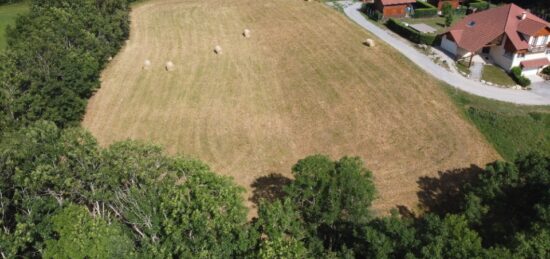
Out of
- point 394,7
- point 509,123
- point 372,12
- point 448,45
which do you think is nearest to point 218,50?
point 372,12

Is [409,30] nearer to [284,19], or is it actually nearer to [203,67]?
[284,19]

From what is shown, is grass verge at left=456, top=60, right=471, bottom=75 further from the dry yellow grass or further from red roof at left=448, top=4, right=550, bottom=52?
the dry yellow grass

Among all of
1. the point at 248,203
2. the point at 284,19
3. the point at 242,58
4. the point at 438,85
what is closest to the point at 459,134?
the point at 438,85

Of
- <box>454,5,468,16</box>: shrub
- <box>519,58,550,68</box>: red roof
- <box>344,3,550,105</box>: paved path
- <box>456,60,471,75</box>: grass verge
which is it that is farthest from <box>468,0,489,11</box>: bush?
<box>456,60,471,75</box>: grass verge

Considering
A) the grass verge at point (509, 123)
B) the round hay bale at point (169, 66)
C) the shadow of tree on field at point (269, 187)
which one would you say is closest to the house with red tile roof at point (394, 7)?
the grass verge at point (509, 123)

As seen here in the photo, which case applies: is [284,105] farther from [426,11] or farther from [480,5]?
[480,5]
